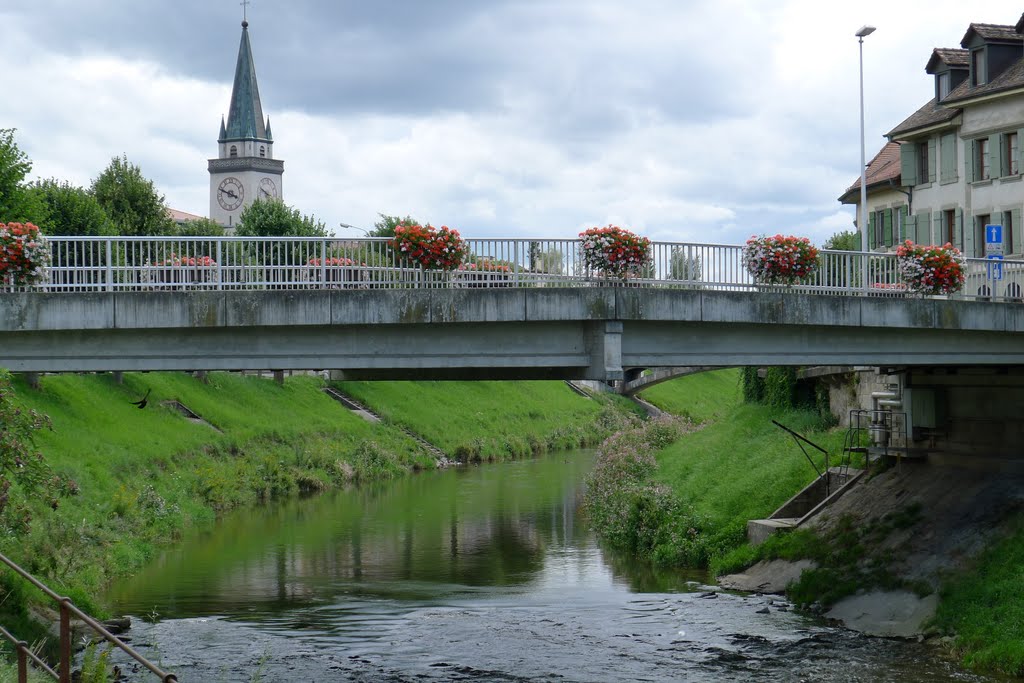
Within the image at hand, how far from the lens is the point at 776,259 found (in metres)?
23.5

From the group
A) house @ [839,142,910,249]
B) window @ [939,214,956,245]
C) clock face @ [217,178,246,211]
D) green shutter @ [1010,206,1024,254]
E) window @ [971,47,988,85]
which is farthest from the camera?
clock face @ [217,178,246,211]

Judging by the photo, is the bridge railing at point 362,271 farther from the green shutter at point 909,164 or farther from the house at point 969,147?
the green shutter at point 909,164

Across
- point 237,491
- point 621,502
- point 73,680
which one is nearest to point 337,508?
point 237,491

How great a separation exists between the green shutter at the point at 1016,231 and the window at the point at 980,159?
240 centimetres

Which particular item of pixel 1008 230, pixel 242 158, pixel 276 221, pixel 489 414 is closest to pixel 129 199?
pixel 276 221

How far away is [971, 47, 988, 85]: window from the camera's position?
1834 inches

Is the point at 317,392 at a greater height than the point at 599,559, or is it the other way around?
the point at 317,392

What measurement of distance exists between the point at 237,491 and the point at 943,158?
93.5 feet

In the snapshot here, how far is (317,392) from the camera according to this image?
6456 cm

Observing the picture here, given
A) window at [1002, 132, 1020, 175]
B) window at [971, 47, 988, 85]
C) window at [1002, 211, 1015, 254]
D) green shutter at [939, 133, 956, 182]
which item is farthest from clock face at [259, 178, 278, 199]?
window at [1002, 132, 1020, 175]

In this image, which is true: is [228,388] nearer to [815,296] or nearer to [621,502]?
[621,502]

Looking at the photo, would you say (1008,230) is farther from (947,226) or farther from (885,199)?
(885,199)

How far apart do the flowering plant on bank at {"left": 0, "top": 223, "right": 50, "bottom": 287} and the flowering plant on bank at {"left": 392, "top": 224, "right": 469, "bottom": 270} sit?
18.7ft

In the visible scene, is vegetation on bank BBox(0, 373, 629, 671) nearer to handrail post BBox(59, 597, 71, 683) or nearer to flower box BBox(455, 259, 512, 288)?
flower box BBox(455, 259, 512, 288)
